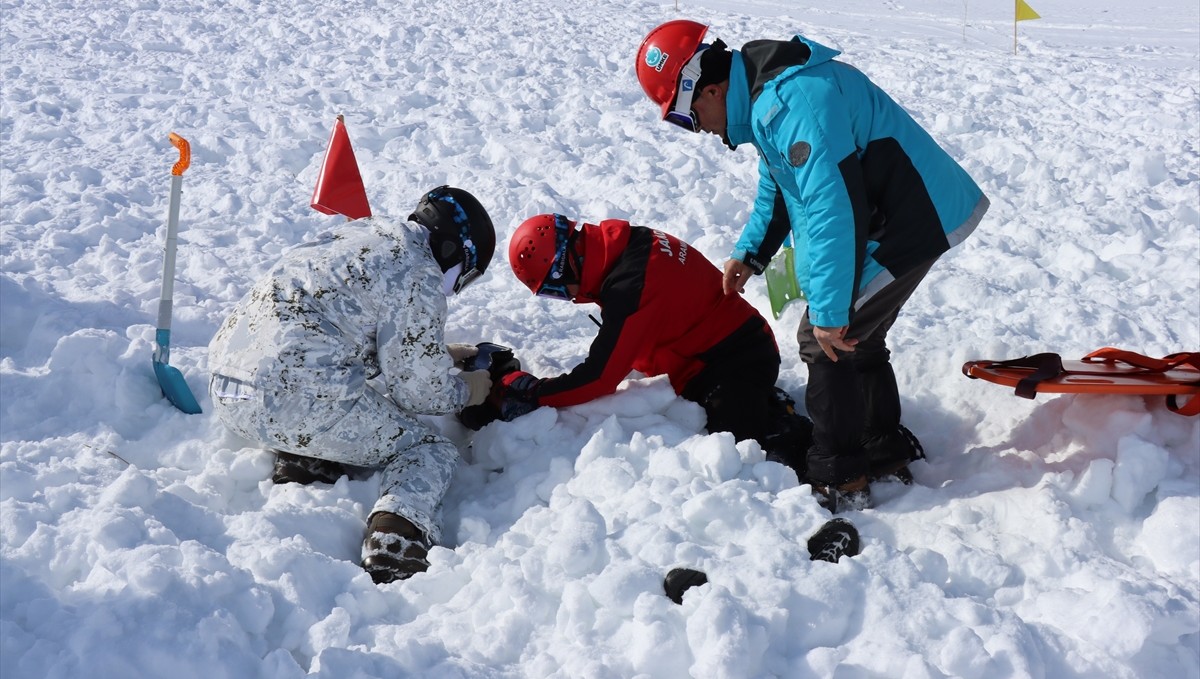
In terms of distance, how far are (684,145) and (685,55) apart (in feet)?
14.3

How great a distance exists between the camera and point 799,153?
10.3ft

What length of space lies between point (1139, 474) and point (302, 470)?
3184 millimetres

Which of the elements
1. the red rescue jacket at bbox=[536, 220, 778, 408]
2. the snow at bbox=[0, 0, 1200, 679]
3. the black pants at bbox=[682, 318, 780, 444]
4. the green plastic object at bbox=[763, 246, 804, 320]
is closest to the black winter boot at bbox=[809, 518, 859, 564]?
the snow at bbox=[0, 0, 1200, 679]

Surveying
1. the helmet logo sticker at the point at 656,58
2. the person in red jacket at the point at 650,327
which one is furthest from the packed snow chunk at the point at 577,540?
the helmet logo sticker at the point at 656,58

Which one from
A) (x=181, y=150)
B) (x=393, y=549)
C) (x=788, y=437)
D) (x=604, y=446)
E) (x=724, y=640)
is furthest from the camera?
(x=788, y=437)

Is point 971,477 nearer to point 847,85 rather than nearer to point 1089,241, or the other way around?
point 847,85

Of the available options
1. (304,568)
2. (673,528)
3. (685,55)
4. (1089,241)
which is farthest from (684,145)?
(304,568)

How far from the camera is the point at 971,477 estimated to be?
3.89m

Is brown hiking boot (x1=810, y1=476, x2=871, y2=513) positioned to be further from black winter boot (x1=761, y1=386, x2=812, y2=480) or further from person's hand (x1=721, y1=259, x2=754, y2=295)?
person's hand (x1=721, y1=259, x2=754, y2=295)

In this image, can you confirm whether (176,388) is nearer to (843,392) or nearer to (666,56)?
(666,56)

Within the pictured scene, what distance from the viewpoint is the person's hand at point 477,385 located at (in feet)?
13.3

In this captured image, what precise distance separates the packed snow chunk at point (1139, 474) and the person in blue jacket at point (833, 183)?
903 millimetres

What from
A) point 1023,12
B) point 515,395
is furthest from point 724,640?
point 1023,12

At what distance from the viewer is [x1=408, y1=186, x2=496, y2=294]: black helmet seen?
3834 millimetres
